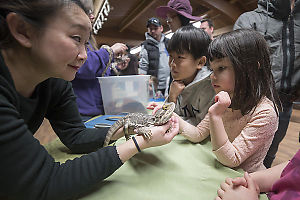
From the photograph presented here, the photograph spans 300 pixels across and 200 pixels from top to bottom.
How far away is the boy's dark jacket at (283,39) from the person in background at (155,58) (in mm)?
1611

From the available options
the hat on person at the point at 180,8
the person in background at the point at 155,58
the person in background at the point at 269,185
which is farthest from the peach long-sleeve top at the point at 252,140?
the person in background at the point at 155,58

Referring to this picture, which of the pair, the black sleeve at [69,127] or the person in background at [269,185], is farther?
the black sleeve at [69,127]

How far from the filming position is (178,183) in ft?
1.95

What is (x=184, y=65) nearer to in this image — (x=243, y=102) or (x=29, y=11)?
(x=243, y=102)

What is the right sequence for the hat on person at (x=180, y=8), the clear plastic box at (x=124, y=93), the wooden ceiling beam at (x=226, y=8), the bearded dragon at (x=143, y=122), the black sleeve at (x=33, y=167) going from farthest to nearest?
the wooden ceiling beam at (x=226, y=8) → the hat on person at (x=180, y=8) → the clear plastic box at (x=124, y=93) → the bearded dragon at (x=143, y=122) → the black sleeve at (x=33, y=167)

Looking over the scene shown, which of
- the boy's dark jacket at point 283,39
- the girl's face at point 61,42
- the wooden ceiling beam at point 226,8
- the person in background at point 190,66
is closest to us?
the girl's face at point 61,42

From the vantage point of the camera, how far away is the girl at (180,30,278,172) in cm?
69

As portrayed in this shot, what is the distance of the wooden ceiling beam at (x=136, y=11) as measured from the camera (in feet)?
9.59

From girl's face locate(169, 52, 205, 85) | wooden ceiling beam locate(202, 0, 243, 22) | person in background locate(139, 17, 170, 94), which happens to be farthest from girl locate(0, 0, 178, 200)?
wooden ceiling beam locate(202, 0, 243, 22)

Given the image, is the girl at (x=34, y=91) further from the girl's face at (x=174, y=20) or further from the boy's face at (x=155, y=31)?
the boy's face at (x=155, y=31)

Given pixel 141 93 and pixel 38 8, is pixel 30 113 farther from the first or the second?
pixel 141 93

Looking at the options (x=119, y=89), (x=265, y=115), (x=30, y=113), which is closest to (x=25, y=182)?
(x=30, y=113)

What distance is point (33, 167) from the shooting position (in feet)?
1.45

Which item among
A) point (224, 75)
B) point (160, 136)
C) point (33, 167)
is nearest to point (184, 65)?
point (224, 75)
